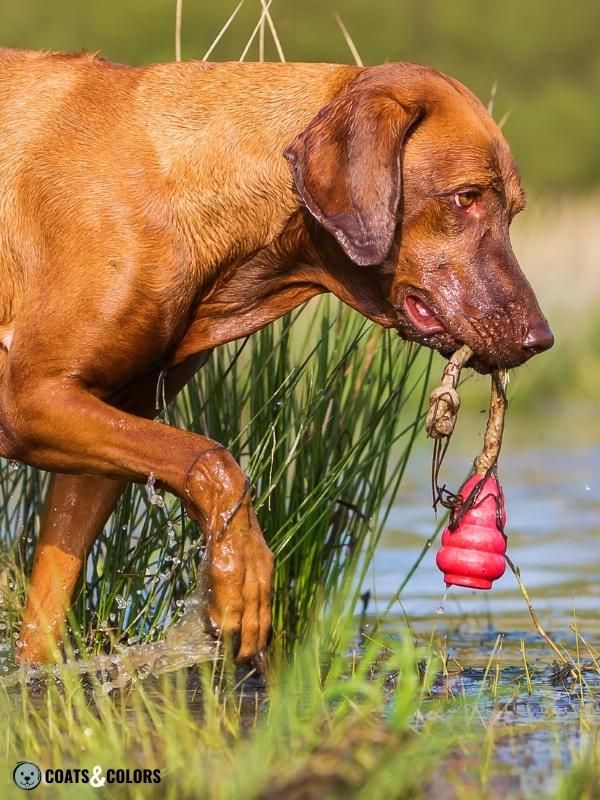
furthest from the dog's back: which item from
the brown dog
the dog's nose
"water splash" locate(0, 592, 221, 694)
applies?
"water splash" locate(0, 592, 221, 694)

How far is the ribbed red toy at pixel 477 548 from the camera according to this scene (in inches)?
182

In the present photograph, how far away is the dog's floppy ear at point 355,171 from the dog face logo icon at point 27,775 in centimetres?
172

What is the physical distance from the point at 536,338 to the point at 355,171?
738mm

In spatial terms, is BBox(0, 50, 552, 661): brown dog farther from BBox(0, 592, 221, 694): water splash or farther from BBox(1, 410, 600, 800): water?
BBox(1, 410, 600, 800): water

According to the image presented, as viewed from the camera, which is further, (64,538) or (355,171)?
(64,538)

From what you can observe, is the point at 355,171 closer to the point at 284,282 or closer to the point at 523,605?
the point at 284,282

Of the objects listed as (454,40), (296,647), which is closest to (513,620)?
(296,647)

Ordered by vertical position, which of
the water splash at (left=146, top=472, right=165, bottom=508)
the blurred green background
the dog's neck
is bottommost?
the water splash at (left=146, top=472, right=165, bottom=508)

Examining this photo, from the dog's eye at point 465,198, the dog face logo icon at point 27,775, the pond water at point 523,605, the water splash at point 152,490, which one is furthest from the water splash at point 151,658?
the dog's eye at point 465,198

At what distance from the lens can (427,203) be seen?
4.66 meters

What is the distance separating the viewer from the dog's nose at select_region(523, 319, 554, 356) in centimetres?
462

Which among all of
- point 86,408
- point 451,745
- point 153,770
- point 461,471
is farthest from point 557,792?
point 461,471

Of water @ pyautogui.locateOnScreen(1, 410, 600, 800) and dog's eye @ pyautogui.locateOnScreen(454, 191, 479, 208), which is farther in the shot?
dog's eye @ pyautogui.locateOnScreen(454, 191, 479, 208)

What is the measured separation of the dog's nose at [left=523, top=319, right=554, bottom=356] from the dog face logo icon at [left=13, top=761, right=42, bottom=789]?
194cm
